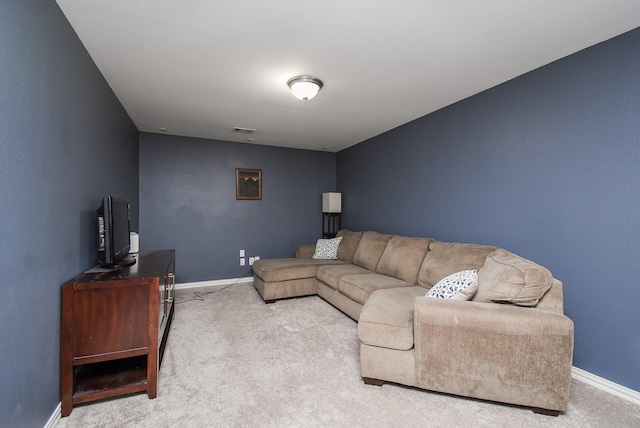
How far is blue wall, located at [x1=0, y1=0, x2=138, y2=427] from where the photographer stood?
1.17 metres

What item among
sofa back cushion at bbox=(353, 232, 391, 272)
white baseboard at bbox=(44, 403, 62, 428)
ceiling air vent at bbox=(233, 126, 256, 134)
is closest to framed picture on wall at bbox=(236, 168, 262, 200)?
ceiling air vent at bbox=(233, 126, 256, 134)

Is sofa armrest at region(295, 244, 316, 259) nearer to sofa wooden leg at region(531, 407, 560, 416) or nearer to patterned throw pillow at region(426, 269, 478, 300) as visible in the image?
patterned throw pillow at region(426, 269, 478, 300)

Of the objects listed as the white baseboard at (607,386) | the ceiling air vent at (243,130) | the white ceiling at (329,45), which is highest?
the ceiling air vent at (243,130)

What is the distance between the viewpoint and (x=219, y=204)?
454 cm

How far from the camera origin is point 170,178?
425 centimetres

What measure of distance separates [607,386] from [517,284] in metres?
1.03

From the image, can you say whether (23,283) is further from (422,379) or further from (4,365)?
(422,379)

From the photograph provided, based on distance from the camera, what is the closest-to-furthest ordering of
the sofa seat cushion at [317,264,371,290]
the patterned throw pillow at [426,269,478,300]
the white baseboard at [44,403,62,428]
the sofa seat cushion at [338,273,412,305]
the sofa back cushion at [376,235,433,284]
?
the white baseboard at [44,403,62,428], the patterned throw pillow at [426,269,478,300], the sofa seat cushion at [338,273,412,305], the sofa back cushion at [376,235,433,284], the sofa seat cushion at [317,264,371,290]

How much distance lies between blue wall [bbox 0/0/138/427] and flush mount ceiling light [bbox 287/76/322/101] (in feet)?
4.86

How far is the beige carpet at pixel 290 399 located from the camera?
159cm

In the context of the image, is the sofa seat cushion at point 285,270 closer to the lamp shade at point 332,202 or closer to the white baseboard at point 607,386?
the lamp shade at point 332,202

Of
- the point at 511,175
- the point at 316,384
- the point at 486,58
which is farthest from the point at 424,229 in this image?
the point at 316,384

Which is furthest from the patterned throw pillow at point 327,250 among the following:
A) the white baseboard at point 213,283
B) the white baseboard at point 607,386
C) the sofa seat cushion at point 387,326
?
the white baseboard at point 607,386

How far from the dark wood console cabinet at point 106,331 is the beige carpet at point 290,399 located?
0.33 feet
